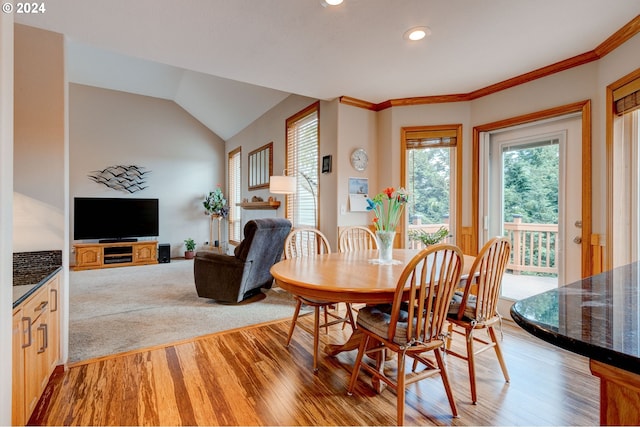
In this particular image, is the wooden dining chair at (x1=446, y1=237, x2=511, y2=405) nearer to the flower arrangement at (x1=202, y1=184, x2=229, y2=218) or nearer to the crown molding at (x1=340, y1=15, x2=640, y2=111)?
the crown molding at (x1=340, y1=15, x2=640, y2=111)

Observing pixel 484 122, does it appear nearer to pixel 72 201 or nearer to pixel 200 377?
pixel 200 377

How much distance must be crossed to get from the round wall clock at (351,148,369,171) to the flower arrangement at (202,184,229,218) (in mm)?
4322

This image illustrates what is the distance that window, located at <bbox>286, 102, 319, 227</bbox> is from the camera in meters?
4.12

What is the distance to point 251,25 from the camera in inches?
84.7

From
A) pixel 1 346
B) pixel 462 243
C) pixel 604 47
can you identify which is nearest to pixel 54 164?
pixel 1 346

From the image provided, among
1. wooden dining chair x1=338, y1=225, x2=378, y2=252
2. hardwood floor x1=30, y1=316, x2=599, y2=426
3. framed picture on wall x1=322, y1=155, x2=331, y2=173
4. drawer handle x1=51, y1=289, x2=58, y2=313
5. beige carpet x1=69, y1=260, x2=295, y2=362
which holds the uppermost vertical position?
framed picture on wall x1=322, y1=155, x2=331, y2=173

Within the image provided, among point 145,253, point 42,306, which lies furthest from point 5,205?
point 145,253

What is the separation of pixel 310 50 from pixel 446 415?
9.01 feet

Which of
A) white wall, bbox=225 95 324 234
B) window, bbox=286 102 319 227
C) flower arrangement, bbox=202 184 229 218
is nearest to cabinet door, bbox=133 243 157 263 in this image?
flower arrangement, bbox=202 184 229 218

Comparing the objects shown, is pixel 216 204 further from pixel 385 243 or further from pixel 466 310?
pixel 466 310

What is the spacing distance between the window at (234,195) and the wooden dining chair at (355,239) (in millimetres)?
3876

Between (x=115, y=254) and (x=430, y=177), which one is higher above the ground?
(x=430, y=177)

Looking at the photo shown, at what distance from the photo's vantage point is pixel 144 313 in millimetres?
3264

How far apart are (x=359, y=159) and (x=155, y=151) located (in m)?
5.15
